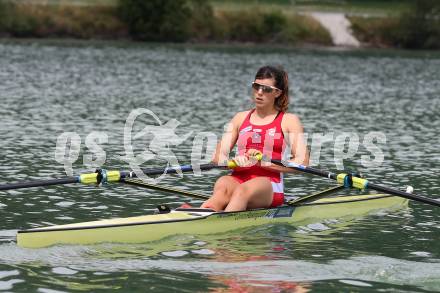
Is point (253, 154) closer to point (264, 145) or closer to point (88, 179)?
point (264, 145)

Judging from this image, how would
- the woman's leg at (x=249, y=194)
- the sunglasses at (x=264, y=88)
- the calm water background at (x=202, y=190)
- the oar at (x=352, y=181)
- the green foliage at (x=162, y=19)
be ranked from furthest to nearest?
1. the green foliage at (x=162, y=19)
2. the sunglasses at (x=264, y=88)
3. the woman's leg at (x=249, y=194)
4. the oar at (x=352, y=181)
5. the calm water background at (x=202, y=190)

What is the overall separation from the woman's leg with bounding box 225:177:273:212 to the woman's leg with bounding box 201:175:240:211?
0.30 feet

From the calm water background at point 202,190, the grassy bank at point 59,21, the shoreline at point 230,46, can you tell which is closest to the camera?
the calm water background at point 202,190

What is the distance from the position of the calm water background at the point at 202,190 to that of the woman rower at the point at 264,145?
23.0 inches

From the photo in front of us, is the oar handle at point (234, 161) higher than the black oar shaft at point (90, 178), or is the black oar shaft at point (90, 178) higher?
the oar handle at point (234, 161)

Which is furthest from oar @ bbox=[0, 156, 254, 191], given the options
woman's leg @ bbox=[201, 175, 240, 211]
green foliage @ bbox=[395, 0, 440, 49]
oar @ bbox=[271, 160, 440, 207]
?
green foliage @ bbox=[395, 0, 440, 49]

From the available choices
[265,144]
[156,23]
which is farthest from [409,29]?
[265,144]

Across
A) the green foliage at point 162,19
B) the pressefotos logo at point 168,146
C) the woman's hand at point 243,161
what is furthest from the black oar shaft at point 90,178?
the green foliage at point 162,19

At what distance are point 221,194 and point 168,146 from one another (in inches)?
403

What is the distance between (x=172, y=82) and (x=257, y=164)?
33227mm

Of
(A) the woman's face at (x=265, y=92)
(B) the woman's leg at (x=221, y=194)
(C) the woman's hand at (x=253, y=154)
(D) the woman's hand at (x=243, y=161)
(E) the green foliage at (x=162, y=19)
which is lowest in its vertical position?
(B) the woman's leg at (x=221, y=194)

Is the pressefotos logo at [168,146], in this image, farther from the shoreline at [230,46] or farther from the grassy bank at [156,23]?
the grassy bank at [156,23]

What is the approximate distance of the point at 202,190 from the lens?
19.6 meters

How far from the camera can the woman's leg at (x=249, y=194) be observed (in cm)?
1536
